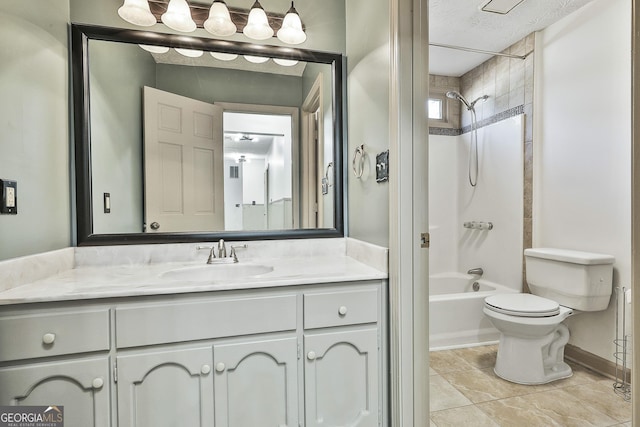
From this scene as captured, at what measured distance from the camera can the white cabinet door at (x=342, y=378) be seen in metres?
1.26

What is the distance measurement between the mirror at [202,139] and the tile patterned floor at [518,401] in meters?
1.13

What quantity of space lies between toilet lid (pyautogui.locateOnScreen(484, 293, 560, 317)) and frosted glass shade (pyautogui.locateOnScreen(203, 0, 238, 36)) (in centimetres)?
220

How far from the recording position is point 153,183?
1.63m

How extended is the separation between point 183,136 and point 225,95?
31 centimetres

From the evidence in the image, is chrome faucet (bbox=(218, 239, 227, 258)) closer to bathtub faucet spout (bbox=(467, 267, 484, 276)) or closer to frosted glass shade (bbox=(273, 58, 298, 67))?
frosted glass shade (bbox=(273, 58, 298, 67))

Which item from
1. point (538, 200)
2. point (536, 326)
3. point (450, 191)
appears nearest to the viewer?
point (536, 326)

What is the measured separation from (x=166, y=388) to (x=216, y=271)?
52 cm

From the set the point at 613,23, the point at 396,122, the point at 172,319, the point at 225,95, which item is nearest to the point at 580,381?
the point at 396,122

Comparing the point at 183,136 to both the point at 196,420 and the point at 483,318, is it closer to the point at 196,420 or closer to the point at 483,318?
the point at 196,420

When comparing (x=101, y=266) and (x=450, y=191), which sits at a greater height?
(x=450, y=191)

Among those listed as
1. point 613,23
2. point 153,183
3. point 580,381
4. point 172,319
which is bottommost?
point 580,381

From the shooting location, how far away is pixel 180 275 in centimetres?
146

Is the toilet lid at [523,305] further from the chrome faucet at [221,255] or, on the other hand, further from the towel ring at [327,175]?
the chrome faucet at [221,255]

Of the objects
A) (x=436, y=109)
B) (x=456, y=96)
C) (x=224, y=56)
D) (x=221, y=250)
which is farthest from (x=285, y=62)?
(x=436, y=109)
